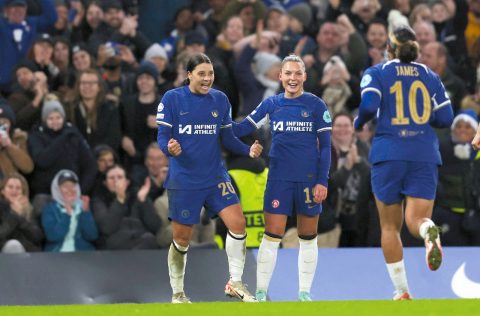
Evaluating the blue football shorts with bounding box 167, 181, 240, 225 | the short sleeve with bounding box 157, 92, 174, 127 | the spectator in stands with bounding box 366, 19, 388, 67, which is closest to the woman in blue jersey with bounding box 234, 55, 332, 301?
the blue football shorts with bounding box 167, 181, 240, 225

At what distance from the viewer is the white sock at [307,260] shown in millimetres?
13656

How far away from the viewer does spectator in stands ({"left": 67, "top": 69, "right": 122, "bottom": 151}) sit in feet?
60.7

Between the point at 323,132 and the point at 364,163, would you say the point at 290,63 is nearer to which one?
the point at 323,132

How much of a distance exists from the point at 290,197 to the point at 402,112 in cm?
142

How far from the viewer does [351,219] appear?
58.1 ft

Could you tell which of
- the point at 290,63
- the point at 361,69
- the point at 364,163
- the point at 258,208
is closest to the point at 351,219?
the point at 364,163

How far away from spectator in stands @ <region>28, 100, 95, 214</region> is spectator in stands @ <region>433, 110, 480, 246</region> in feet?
13.7

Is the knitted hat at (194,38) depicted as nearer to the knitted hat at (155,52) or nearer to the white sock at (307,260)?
the knitted hat at (155,52)

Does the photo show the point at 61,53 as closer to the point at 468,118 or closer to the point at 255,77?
the point at 255,77

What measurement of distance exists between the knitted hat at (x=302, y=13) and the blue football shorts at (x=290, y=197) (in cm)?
802

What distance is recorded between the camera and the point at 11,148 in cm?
1748

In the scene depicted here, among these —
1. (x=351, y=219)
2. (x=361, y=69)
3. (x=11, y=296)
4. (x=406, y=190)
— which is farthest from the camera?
(x=361, y=69)

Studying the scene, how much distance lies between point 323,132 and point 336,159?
451 cm

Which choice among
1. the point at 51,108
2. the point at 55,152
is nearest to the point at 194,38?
the point at 51,108
